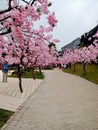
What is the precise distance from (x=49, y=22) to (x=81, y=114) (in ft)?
18.4

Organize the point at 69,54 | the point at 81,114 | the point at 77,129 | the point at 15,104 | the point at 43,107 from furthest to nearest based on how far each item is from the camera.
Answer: the point at 69,54
the point at 15,104
the point at 43,107
the point at 81,114
the point at 77,129

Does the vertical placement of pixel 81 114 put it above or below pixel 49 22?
below

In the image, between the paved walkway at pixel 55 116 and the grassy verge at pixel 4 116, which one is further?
the grassy verge at pixel 4 116

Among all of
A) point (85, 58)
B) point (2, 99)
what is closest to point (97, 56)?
point (85, 58)

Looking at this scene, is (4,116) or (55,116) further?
(4,116)

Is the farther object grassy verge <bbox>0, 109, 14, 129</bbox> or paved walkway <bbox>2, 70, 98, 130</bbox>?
grassy verge <bbox>0, 109, 14, 129</bbox>

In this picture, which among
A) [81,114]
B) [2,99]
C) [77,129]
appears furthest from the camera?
[2,99]

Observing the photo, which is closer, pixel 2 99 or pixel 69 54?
pixel 2 99

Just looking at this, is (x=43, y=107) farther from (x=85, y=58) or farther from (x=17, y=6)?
(x=85, y=58)

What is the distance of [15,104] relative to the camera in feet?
55.5

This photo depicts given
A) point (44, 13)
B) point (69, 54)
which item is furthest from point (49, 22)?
point (69, 54)


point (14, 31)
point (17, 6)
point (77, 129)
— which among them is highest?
point (17, 6)

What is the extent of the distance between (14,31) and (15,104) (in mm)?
8916

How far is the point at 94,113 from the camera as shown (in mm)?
13672
